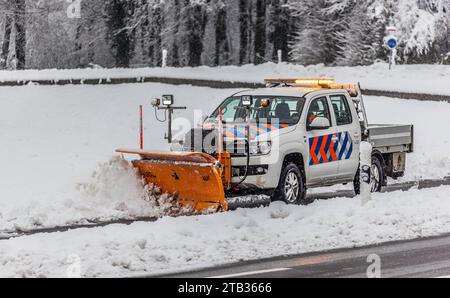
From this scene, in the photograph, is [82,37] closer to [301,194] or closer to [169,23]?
[169,23]

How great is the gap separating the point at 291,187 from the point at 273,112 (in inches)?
50.5

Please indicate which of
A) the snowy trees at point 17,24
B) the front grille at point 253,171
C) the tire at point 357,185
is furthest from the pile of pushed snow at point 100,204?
the snowy trees at point 17,24

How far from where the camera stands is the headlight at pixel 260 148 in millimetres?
16125

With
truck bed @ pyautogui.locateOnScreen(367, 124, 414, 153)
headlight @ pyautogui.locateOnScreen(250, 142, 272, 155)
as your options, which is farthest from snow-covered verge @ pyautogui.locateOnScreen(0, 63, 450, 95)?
headlight @ pyautogui.locateOnScreen(250, 142, 272, 155)

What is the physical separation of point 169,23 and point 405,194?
40.5 meters

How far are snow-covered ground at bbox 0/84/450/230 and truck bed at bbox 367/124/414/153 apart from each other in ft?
8.29

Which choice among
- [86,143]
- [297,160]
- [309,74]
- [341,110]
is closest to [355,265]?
[297,160]

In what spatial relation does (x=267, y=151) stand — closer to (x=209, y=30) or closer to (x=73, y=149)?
(x=73, y=149)

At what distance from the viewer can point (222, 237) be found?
13.2m

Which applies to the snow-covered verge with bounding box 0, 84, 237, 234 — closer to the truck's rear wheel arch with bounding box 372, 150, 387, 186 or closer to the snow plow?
the snow plow

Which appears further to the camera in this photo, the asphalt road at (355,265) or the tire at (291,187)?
the tire at (291,187)

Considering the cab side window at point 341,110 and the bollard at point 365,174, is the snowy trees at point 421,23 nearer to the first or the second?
the cab side window at point 341,110

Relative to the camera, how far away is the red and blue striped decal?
17148 millimetres

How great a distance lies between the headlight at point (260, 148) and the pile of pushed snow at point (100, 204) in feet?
5.21
